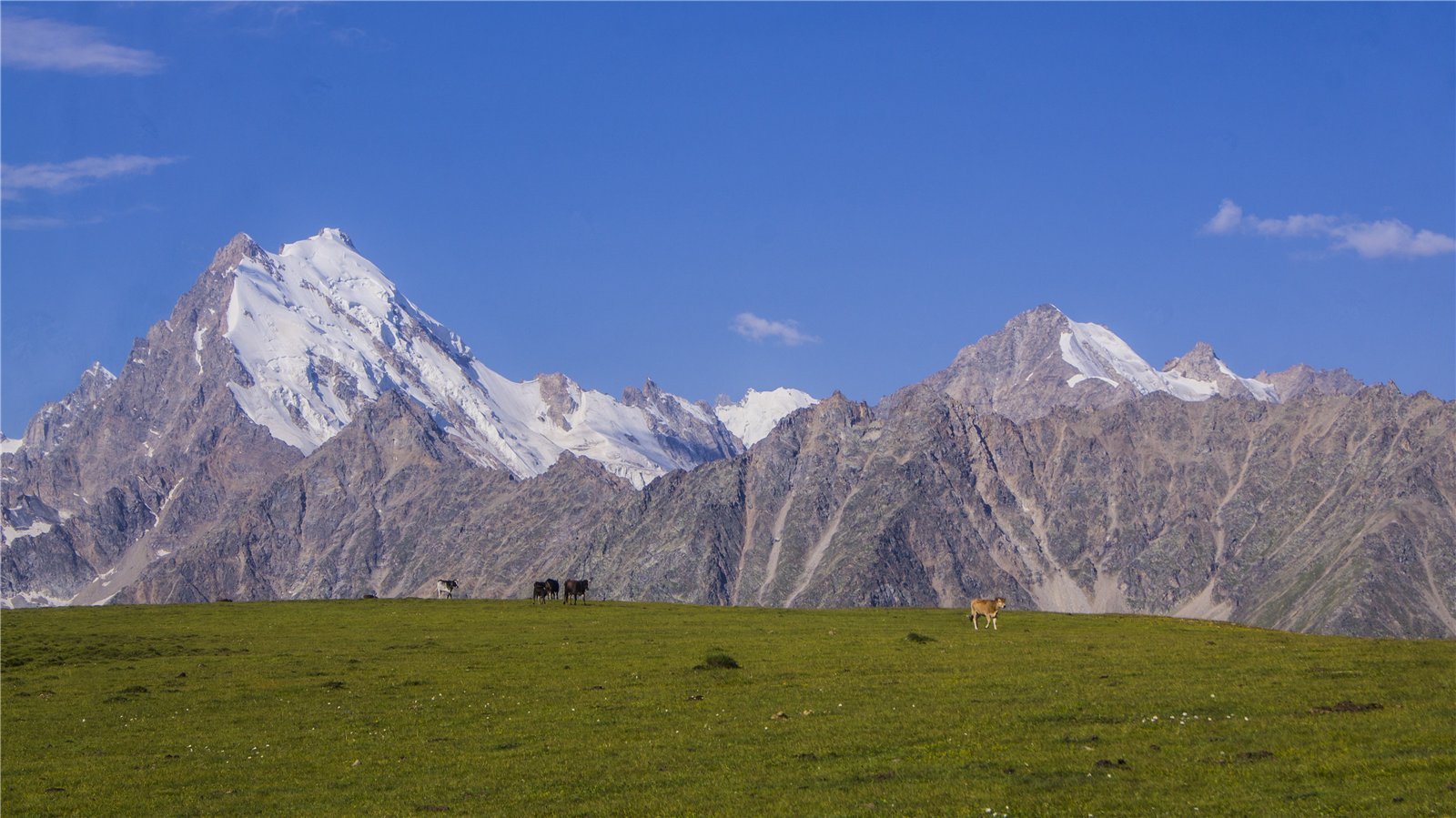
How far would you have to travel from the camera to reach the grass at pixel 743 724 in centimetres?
3478

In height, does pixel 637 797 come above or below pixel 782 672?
below

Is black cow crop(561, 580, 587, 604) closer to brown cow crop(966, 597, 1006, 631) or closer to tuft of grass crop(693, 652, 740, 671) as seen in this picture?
brown cow crop(966, 597, 1006, 631)

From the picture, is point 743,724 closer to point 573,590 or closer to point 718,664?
point 718,664

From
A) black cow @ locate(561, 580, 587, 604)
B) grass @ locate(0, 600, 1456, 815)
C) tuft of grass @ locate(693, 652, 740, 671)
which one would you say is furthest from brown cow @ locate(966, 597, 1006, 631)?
black cow @ locate(561, 580, 587, 604)

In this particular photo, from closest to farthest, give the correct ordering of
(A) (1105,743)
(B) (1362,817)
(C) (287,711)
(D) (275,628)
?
(B) (1362,817), (A) (1105,743), (C) (287,711), (D) (275,628)

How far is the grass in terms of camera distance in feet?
114

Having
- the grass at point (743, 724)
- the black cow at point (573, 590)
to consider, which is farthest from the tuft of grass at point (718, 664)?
the black cow at point (573, 590)

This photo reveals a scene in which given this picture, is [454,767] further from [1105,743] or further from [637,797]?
[1105,743]

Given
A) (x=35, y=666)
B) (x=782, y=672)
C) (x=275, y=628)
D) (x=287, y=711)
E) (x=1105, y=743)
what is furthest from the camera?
(x=275, y=628)

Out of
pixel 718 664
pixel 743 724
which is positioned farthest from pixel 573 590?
pixel 743 724

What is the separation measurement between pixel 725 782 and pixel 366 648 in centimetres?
3829

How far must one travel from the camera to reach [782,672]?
185 ft

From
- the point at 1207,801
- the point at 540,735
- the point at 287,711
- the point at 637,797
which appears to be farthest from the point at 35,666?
the point at 1207,801

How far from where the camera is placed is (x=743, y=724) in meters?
44.6
